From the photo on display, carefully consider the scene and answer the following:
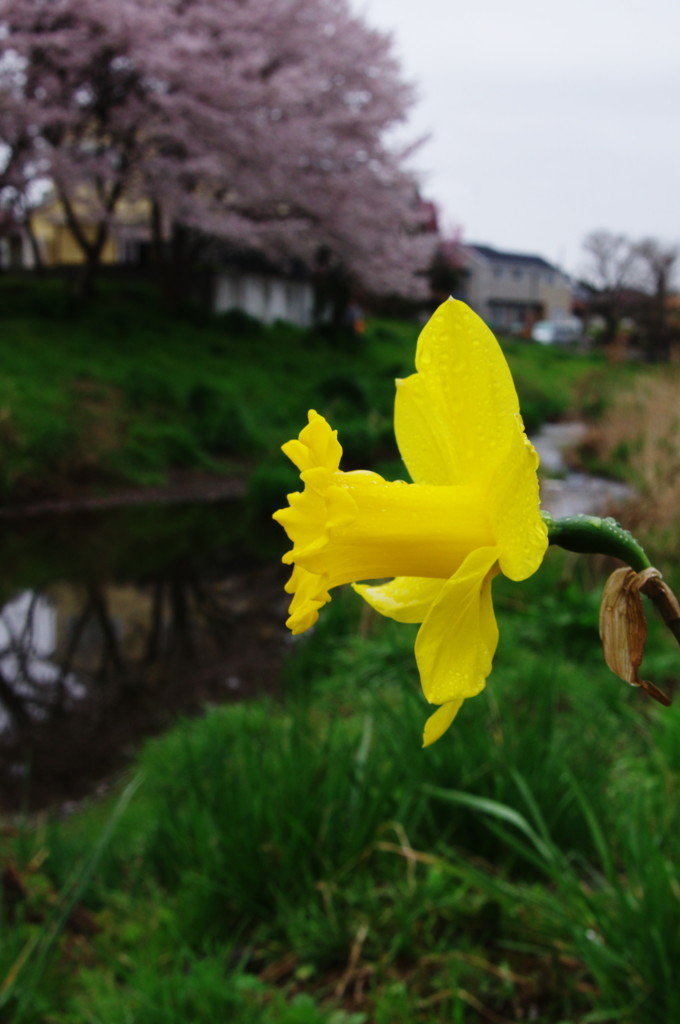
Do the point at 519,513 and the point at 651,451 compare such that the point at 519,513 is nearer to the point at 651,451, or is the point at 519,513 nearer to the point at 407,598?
the point at 407,598

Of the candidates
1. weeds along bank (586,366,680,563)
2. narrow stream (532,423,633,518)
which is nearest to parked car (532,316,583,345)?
narrow stream (532,423,633,518)

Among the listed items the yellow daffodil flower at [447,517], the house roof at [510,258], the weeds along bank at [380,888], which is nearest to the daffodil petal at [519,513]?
the yellow daffodil flower at [447,517]

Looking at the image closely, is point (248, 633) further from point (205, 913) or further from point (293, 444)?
point (293, 444)

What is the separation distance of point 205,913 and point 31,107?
38.3 ft

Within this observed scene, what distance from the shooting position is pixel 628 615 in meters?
0.60

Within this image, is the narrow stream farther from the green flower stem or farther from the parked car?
the parked car

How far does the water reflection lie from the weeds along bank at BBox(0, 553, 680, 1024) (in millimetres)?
1518

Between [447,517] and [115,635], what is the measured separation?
17.9ft

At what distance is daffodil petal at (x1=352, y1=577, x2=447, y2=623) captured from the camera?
0.65 metres

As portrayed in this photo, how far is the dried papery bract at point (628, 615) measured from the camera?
578 mm

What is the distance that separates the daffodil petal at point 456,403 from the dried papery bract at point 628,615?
12cm

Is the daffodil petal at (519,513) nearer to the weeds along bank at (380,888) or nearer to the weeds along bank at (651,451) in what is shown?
the weeds along bank at (380,888)

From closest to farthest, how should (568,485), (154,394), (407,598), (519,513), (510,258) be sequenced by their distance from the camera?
(519,513) → (407,598) → (568,485) → (154,394) → (510,258)

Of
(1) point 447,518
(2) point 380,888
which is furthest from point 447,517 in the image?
(2) point 380,888
